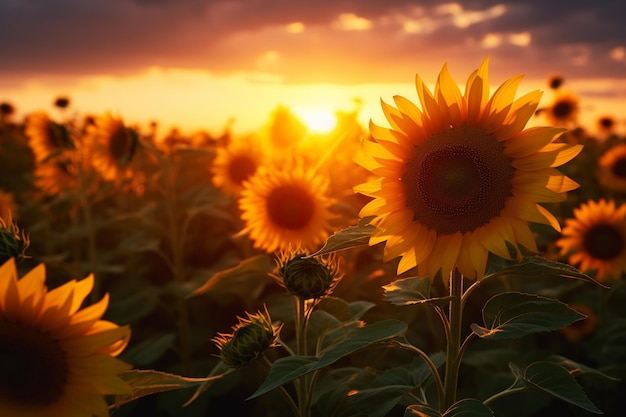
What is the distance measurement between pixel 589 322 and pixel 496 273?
3.11 meters

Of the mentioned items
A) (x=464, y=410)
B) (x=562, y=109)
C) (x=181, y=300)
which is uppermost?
(x=562, y=109)

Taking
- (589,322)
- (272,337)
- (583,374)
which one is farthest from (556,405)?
(272,337)

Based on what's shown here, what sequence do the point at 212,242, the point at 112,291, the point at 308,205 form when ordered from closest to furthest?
the point at 308,205, the point at 112,291, the point at 212,242

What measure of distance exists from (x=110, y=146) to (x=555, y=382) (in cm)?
392

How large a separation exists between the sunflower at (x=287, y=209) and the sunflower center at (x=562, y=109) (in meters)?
6.67

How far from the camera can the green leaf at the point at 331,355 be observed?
162 cm

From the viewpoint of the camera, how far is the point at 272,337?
6.43 feet

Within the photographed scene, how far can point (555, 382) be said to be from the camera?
1760mm

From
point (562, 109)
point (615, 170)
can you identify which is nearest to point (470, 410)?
point (615, 170)

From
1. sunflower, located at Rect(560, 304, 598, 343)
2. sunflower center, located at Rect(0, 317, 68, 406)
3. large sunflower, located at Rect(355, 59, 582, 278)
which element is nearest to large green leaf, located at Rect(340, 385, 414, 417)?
large sunflower, located at Rect(355, 59, 582, 278)

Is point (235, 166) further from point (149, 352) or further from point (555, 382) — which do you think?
point (555, 382)

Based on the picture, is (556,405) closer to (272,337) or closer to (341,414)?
(341,414)

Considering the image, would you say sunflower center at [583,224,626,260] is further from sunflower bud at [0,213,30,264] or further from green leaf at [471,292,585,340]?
sunflower bud at [0,213,30,264]

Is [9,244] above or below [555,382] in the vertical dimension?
above
